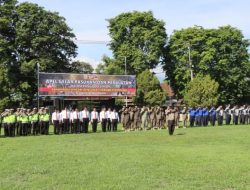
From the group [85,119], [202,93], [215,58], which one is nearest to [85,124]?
[85,119]

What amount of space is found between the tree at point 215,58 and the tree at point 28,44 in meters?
15.0

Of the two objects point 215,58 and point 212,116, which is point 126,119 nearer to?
point 212,116

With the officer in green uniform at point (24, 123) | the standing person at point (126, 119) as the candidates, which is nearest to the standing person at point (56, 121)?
the officer in green uniform at point (24, 123)

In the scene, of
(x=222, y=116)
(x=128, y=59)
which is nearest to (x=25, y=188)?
(x=222, y=116)

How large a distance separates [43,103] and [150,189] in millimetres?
47851

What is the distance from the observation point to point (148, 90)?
2496 inches

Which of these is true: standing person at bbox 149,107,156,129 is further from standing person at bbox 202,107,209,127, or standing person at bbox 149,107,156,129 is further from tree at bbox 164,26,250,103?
tree at bbox 164,26,250,103

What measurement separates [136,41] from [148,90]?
256 inches

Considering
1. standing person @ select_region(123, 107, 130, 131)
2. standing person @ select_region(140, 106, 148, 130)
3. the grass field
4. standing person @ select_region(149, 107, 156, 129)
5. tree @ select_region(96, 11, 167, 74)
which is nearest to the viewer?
the grass field

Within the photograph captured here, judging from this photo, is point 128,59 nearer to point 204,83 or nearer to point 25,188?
point 204,83

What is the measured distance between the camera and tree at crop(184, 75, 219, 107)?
58.6 metres

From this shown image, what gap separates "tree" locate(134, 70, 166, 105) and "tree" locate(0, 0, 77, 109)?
33.0ft

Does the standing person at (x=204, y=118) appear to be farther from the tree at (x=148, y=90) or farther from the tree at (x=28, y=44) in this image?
the tree at (x=28, y=44)

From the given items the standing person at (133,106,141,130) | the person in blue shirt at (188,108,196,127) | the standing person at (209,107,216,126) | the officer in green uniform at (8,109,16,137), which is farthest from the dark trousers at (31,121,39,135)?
the standing person at (209,107,216,126)
